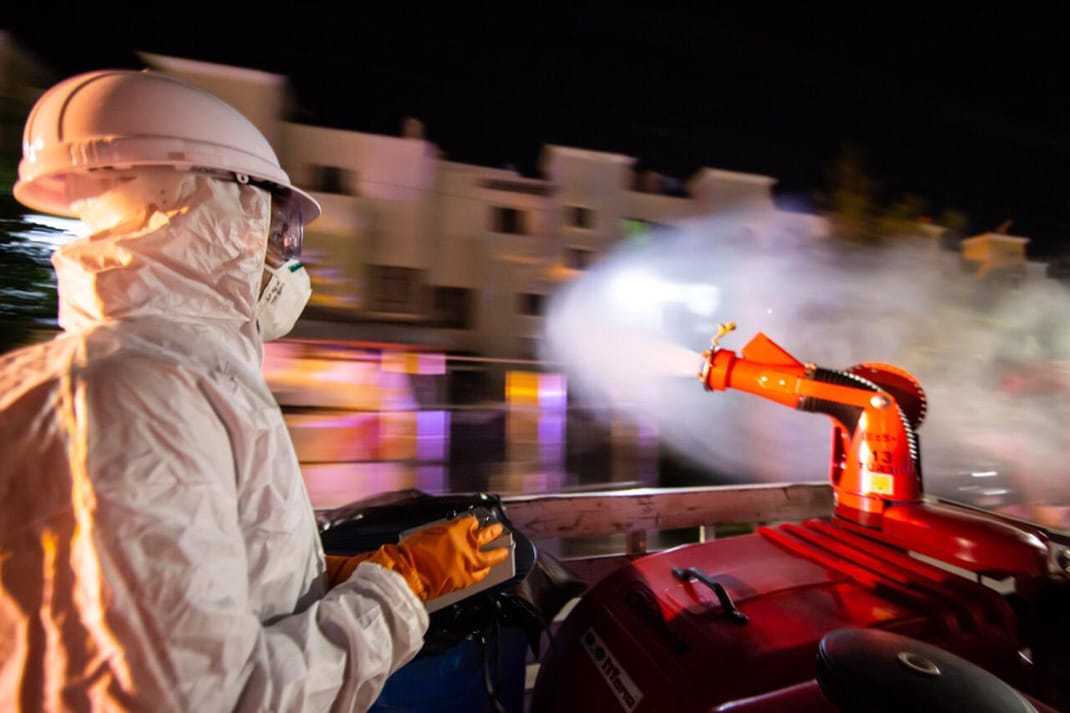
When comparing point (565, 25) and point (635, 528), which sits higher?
point (565, 25)

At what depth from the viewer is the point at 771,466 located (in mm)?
6031

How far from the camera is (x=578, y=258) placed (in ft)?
17.2

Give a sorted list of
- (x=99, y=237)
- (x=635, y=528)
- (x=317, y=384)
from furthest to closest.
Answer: (x=317, y=384)
(x=635, y=528)
(x=99, y=237)

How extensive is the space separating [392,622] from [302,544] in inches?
11.2

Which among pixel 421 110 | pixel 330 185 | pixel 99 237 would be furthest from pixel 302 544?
pixel 421 110

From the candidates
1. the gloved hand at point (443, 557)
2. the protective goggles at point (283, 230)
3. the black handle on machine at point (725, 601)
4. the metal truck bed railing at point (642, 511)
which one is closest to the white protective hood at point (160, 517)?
the gloved hand at point (443, 557)

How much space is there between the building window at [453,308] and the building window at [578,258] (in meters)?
1.10

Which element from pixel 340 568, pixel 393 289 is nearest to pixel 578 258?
pixel 393 289

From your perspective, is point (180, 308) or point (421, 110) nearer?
point (180, 308)

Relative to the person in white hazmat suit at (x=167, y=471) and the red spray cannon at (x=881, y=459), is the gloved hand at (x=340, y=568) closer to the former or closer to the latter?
the person in white hazmat suit at (x=167, y=471)

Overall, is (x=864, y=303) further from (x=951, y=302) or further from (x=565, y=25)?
(x=565, y=25)

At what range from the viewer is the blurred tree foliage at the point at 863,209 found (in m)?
5.44

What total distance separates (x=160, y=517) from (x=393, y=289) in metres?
3.59

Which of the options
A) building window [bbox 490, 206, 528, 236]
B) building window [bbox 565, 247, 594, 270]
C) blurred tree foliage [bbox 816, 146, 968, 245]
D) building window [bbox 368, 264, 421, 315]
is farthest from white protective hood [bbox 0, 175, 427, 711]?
blurred tree foliage [bbox 816, 146, 968, 245]
